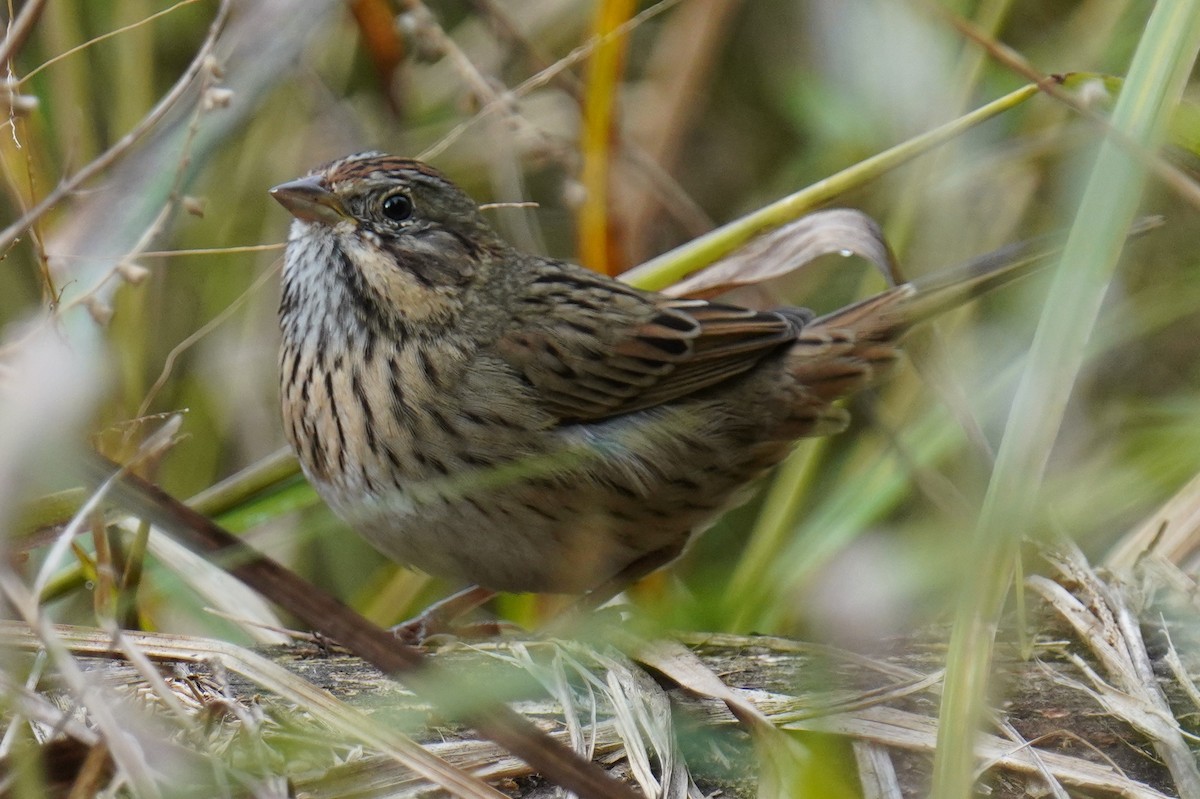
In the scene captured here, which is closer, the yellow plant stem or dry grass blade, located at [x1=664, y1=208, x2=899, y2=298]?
dry grass blade, located at [x1=664, y1=208, x2=899, y2=298]

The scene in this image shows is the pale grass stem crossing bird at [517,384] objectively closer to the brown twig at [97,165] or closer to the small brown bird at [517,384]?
the small brown bird at [517,384]

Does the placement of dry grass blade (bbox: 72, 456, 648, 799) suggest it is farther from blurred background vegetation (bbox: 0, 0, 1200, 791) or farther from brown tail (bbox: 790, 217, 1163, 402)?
brown tail (bbox: 790, 217, 1163, 402)

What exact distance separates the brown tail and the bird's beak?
3.95ft

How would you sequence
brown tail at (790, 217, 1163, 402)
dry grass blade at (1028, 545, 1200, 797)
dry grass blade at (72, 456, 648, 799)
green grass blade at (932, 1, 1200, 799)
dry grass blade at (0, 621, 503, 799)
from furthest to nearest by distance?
brown tail at (790, 217, 1163, 402), dry grass blade at (1028, 545, 1200, 797), dry grass blade at (0, 621, 503, 799), green grass blade at (932, 1, 1200, 799), dry grass blade at (72, 456, 648, 799)

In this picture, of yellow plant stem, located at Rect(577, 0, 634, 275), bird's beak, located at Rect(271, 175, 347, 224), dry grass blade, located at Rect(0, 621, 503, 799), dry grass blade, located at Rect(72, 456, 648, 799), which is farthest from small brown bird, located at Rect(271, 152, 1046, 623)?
dry grass blade, located at Rect(72, 456, 648, 799)

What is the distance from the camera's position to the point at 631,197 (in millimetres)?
4242

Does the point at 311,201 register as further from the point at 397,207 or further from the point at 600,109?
the point at 600,109

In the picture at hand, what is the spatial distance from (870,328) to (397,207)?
1.18 m

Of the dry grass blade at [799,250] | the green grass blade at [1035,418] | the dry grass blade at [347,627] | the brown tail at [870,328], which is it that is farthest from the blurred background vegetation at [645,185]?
the dry grass blade at [347,627]

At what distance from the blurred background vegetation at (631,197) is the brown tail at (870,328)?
143 millimetres

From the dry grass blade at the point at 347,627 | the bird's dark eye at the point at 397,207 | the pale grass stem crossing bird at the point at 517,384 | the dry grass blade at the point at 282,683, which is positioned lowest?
the dry grass blade at the point at 282,683

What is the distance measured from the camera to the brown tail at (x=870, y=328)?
3.15 m

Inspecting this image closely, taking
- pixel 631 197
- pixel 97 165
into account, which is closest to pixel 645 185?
pixel 631 197

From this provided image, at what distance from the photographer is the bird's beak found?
294cm
